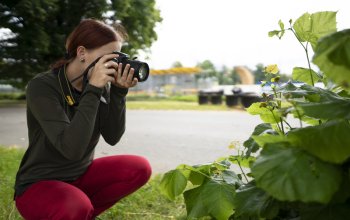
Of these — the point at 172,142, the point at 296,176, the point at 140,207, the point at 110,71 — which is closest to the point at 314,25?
the point at 296,176

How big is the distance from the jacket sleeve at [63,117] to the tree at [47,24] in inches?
187

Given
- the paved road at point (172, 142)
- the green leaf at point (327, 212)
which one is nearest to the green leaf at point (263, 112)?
the green leaf at point (327, 212)

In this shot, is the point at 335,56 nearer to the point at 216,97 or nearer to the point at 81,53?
the point at 81,53

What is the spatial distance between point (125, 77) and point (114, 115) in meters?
0.26

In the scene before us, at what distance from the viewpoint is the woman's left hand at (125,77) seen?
1585mm

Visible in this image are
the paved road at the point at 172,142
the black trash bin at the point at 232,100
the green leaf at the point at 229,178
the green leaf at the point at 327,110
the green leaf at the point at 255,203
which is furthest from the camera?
the black trash bin at the point at 232,100

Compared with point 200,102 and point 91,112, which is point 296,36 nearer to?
point 91,112

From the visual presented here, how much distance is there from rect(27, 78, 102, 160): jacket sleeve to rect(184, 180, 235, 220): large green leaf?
50cm

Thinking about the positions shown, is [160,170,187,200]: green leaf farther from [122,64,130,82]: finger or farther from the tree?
the tree

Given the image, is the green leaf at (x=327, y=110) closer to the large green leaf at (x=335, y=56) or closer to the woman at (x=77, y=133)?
the large green leaf at (x=335, y=56)

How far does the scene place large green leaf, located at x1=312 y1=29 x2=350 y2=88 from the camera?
19.8 inches

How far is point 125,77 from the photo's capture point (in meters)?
1.62

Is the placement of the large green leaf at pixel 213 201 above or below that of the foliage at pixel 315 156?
below

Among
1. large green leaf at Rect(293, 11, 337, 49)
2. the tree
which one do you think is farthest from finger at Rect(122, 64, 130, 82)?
the tree
